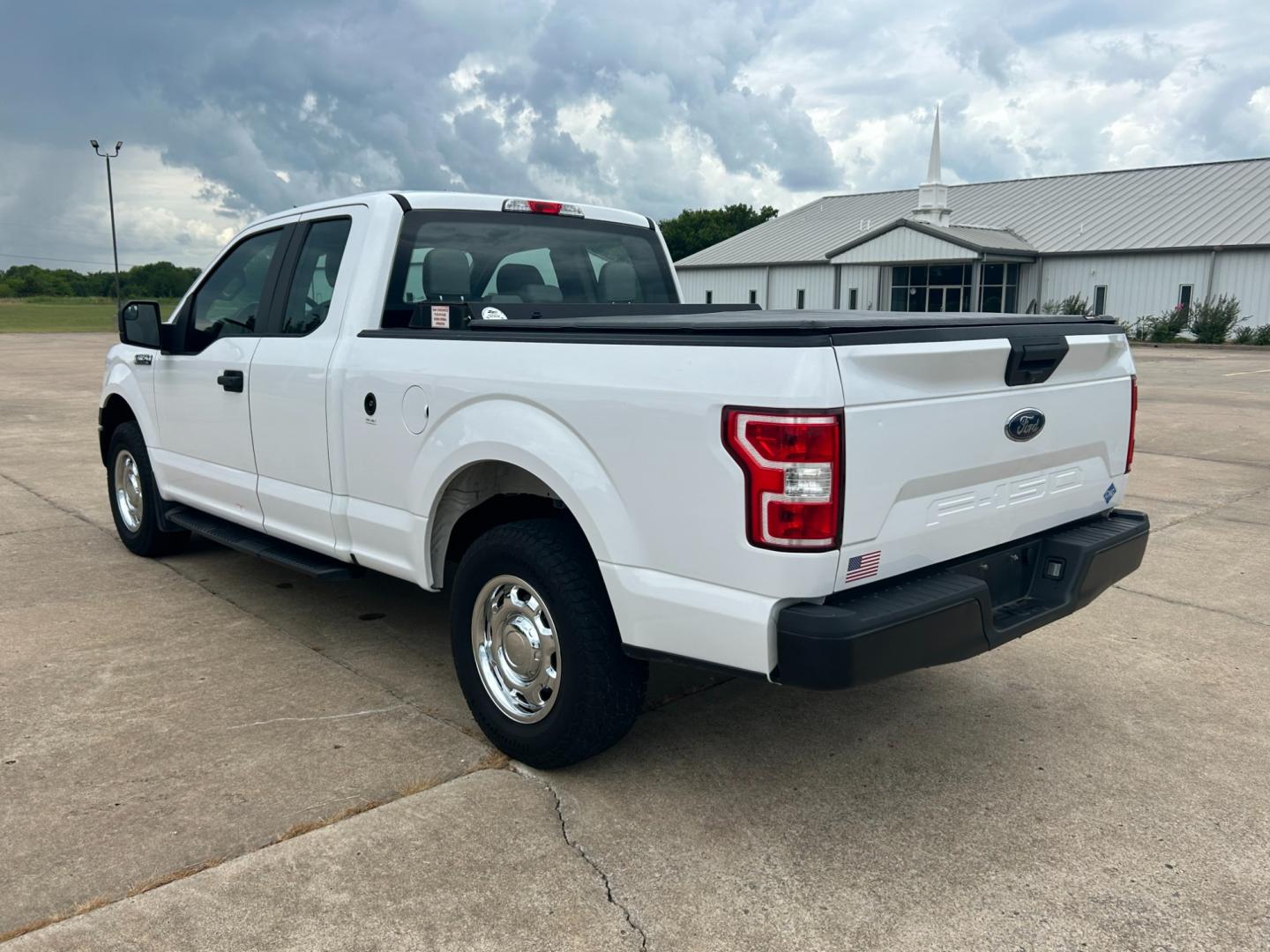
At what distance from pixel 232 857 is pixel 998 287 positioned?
41.5 m

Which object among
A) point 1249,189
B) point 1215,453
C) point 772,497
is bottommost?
point 1215,453

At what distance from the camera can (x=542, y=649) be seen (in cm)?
338

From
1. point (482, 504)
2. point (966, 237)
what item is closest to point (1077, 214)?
point (966, 237)

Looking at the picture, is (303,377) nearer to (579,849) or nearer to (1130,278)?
(579,849)

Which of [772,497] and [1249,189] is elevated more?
[1249,189]

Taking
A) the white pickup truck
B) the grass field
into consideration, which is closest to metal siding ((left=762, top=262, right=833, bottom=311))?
the grass field

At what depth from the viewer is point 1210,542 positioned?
670cm

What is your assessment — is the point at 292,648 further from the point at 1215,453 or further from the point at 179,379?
the point at 1215,453

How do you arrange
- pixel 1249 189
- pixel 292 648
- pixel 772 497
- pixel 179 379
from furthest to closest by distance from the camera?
pixel 1249 189 → pixel 179 379 → pixel 292 648 → pixel 772 497

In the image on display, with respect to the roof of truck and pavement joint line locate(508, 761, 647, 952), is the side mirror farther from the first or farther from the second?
pavement joint line locate(508, 761, 647, 952)

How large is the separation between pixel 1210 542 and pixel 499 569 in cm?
523

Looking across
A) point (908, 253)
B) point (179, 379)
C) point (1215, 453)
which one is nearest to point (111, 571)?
point (179, 379)

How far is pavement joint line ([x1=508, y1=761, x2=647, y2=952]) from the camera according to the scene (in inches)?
104

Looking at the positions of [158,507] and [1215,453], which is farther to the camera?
[1215,453]
